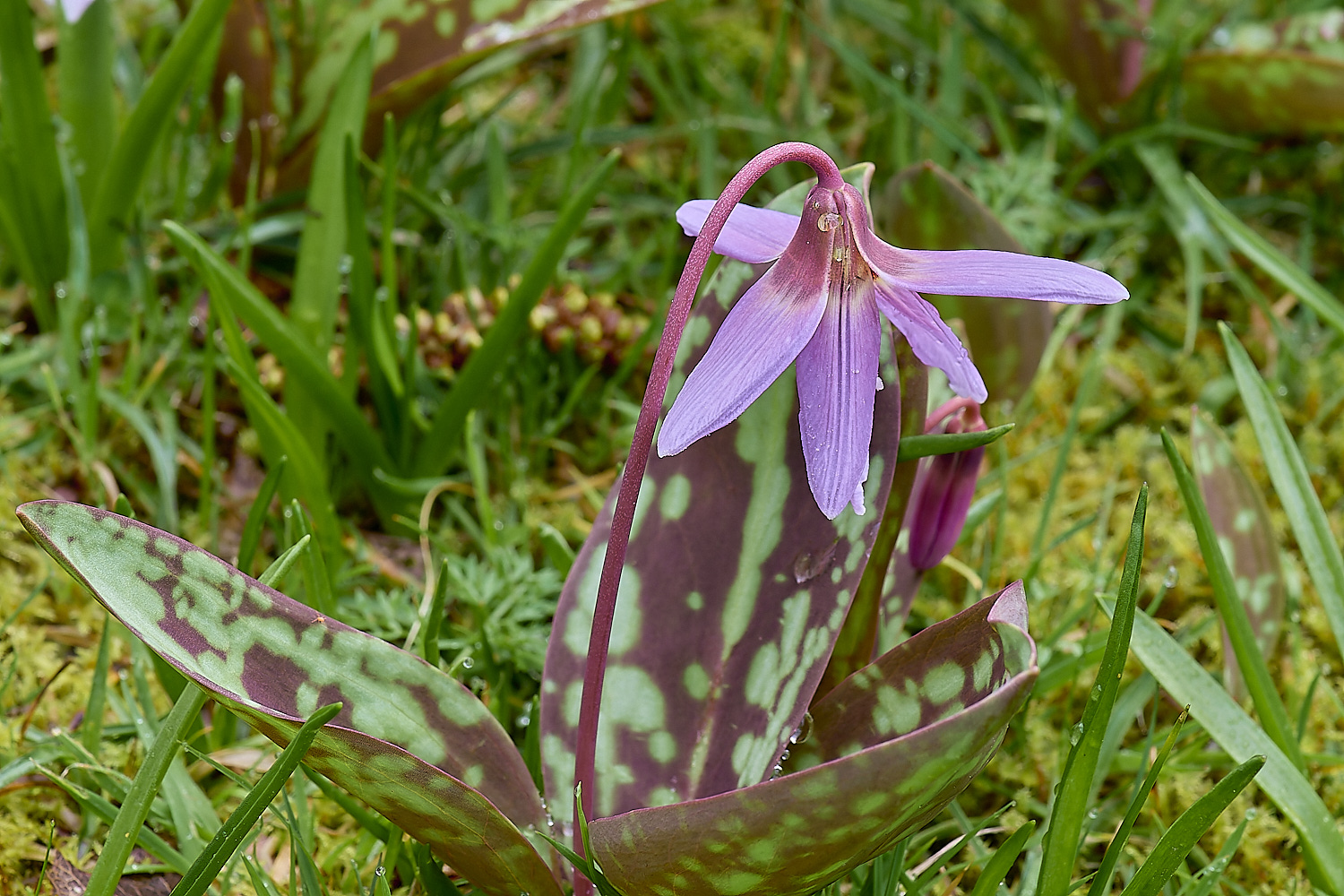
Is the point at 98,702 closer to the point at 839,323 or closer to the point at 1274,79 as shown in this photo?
the point at 839,323

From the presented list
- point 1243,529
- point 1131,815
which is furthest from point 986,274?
point 1243,529

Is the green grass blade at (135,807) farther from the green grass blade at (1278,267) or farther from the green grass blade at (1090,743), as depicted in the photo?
the green grass blade at (1278,267)

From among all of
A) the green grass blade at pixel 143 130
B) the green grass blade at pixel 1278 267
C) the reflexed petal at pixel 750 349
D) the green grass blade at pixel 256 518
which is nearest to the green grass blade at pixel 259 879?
the green grass blade at pixel 256 518

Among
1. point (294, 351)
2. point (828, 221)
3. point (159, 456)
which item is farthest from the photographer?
point (159, 456)

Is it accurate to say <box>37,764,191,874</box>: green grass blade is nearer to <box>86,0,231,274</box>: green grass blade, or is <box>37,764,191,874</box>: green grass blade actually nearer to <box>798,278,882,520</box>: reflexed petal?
<box>798,278,882,520</box>: reflexed petal

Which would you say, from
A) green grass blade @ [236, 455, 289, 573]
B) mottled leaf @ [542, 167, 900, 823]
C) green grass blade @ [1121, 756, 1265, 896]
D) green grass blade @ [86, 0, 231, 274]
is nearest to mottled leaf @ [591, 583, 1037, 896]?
mottled leaf @ [542, 167, 900, 823]

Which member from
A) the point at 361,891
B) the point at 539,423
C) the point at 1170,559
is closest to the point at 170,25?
the point at 539,423

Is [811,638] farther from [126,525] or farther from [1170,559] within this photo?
[1170,559]
